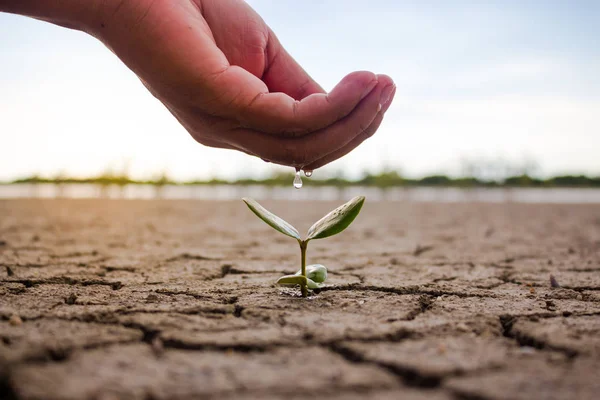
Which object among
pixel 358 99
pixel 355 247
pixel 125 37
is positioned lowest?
pixel 355 247

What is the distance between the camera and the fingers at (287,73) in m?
1.75

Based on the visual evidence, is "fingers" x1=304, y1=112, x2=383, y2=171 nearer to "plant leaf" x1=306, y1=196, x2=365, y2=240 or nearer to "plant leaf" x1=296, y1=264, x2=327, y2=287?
"plant leaf" x1=306, y1=196, x2=365, y2=240

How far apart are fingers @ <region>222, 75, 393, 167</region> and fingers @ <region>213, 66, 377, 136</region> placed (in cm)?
2

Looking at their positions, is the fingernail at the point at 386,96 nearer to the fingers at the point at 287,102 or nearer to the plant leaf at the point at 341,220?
the fingers at the point at 287,102

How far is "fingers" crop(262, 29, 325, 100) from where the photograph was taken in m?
1.75

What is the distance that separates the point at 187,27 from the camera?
137cm

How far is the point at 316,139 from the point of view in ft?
4.69

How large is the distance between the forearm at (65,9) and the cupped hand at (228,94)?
3 cm

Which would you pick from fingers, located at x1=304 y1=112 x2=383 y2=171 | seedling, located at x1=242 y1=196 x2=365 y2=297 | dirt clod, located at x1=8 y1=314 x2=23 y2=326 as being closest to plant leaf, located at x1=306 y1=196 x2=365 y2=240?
seedling, located at x1=242 y1=196 x2=365 y2=297

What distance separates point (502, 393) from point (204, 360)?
55 centimetres

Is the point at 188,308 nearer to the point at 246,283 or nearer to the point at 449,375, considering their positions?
the point at 246,283

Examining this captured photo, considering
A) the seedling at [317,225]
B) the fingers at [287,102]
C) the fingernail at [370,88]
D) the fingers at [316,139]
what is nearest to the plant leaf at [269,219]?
the seedling at [317,225]

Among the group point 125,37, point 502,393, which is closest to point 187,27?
point 125,37

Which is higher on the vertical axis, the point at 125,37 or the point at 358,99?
the point at 125,37
